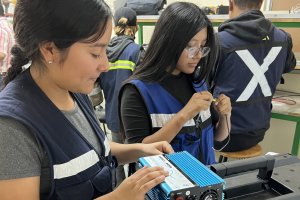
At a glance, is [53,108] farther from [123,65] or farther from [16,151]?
[123,65]

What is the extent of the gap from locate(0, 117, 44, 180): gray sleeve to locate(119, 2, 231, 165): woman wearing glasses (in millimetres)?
561

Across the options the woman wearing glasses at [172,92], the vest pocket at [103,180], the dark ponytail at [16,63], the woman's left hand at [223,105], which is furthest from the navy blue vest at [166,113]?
the dark ponytail at [16,63]

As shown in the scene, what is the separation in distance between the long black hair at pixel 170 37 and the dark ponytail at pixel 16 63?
1.70 ft

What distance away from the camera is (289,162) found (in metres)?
0.71

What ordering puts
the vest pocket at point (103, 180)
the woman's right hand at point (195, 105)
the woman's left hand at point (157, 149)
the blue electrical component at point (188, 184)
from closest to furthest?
the blue electrical component at point (188, 184), the vest pocket at point (103, 180), the woman's left hand at point (157, 149), the woman's right hand at point (195, 105)

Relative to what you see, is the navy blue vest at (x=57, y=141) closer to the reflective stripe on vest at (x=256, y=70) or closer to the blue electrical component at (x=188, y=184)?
the blue electrical component at (x=188, y=184)

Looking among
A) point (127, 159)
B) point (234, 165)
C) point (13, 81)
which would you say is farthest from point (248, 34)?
point (13, 81)

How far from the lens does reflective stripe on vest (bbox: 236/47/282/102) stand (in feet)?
5.77

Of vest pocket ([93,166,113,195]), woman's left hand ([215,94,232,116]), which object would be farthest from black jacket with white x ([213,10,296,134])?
vest pocket ([93,166,113,195])

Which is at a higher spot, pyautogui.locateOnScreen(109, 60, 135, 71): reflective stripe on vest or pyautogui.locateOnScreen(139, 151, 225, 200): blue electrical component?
pyautogui.locateOnScreen(139, 151, 225, 200): blue electrical component

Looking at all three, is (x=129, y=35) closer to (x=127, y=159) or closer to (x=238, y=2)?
(x=238, y=2)

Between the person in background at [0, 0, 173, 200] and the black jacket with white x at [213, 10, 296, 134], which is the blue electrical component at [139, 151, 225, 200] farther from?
the black jacket with white x at [213, 10, 296, 134]

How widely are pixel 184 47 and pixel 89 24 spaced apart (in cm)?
55

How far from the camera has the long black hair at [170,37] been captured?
114 cm
